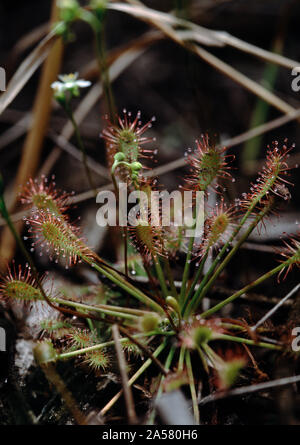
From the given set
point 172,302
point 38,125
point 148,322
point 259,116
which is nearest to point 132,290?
point 172,302

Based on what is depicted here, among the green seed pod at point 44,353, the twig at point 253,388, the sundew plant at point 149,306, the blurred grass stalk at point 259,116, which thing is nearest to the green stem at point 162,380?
the sundew plant at point 149,306

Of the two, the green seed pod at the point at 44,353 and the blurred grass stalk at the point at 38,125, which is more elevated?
the blurred grass stalk at the point at 38,125

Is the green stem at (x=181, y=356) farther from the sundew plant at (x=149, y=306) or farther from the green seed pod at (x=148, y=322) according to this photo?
the green seed pod at (x=148, y=322)

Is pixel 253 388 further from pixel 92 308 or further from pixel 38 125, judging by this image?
pixel 38 125

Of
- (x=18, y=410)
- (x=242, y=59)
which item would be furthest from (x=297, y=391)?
(x=242, y=59)

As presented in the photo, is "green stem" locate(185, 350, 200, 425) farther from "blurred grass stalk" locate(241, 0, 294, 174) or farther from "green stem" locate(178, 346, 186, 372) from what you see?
"blurred grass stalk" locate(241, 0, 294, 174)

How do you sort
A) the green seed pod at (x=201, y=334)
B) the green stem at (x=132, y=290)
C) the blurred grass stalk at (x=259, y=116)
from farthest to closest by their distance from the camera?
the blurred grass stalk at (x=259, y=116)
the green stem at (x=132, y=290)
the green seed pod at (x=201, y=334)

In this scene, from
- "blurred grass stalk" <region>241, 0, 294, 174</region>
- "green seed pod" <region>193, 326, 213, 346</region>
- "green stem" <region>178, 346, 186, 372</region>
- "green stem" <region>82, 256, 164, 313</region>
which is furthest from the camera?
"blurred grass stalk" <region>241, 0, 294, 174</region>

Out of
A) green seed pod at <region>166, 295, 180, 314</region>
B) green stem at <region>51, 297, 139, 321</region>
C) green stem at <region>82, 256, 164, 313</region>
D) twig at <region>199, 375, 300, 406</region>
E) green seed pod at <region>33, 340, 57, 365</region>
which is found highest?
green stem at <region>82, 256, 164, 313</region>

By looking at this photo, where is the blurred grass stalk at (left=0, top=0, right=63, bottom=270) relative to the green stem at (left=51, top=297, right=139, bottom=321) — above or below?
above

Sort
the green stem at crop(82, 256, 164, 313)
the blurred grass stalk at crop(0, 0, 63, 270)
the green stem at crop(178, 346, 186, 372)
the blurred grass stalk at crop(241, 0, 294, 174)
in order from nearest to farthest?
the green stem at crop(178, 346, 186, 372)
the green stem at crop(82, 256, 164, 313)
the blurred grass stalk at crop(0, 0, 63, 270)
the blurred grass stalk at crop(241, 0, 294, 174)

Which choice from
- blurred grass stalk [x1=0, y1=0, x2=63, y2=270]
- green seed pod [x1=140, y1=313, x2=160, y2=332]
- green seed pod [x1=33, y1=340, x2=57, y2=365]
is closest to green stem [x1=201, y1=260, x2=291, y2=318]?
green seed pod [x1=140, y1=313, x2=160, y2=332]
